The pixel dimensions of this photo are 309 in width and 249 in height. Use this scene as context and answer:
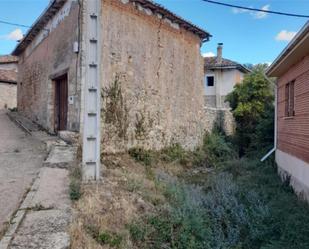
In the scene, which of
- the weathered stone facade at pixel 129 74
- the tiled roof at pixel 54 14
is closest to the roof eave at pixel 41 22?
the tiled roof at pixel 54 14

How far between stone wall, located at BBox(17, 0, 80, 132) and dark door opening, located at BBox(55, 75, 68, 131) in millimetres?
157

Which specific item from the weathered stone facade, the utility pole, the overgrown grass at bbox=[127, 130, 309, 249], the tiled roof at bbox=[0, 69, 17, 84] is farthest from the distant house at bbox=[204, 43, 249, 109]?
the utility pole

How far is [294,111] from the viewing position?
9000 millimetres

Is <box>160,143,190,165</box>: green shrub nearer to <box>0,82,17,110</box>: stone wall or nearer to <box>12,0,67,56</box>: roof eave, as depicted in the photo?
<box>12,0,67,56</box>: roof eave

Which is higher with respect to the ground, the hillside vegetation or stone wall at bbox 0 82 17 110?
stone wall at bbox 0 82 17 110

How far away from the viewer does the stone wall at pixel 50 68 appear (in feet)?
33.8

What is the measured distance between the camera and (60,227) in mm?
4055

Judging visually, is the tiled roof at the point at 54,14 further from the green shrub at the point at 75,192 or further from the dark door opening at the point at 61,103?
the green shrub at the point at 75,192

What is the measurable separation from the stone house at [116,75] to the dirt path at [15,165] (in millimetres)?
1112

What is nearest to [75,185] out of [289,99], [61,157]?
[61,157]

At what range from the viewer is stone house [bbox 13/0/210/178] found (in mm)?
9789

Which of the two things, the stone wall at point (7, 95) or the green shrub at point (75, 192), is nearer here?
the green shrub at point (75, 192)

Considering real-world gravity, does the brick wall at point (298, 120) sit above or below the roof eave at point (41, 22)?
below

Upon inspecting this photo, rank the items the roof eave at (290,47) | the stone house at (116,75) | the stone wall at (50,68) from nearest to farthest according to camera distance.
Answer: the roof eave at (290,47), the stone house at (116,75), the stone wall at (50,68)
